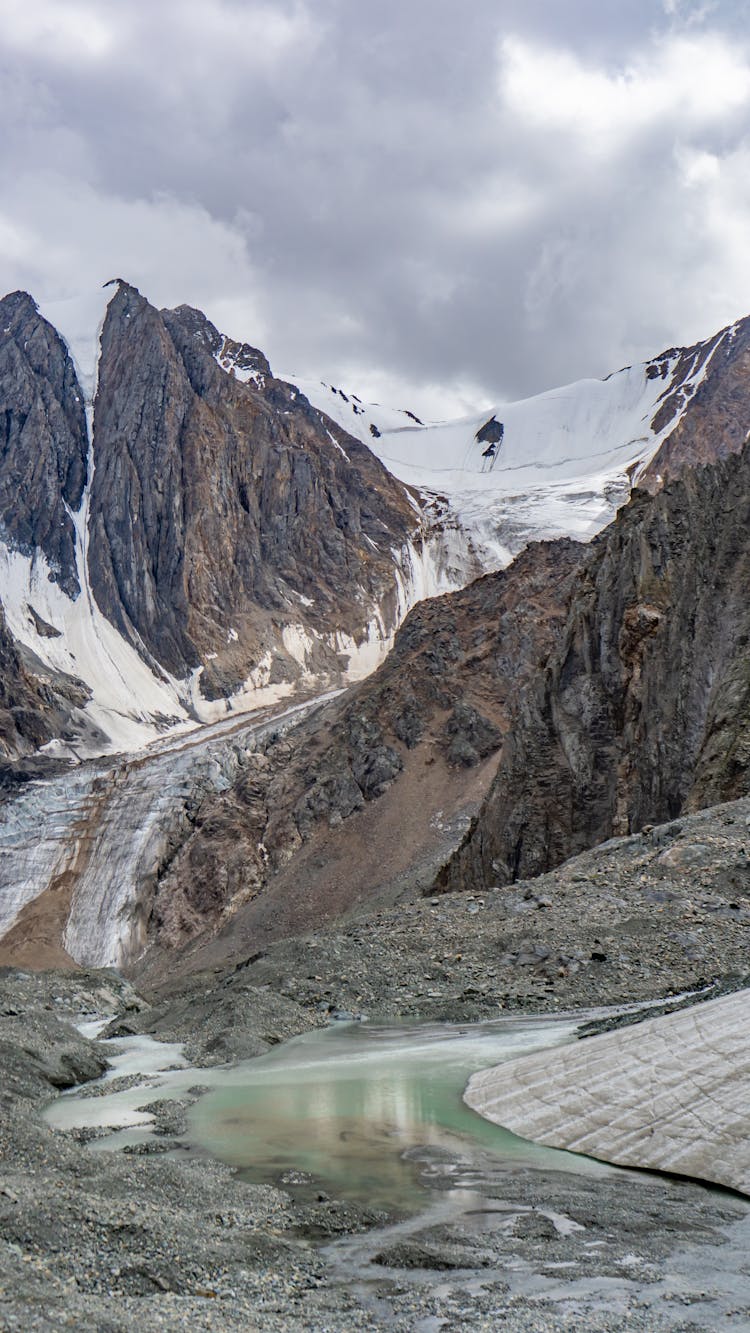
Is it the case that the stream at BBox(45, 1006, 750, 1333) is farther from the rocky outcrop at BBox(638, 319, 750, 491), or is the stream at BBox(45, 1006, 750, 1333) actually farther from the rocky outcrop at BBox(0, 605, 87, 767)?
the rocky outcrop at BBox(638, 319, 750, 491)

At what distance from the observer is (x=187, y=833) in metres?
91.6

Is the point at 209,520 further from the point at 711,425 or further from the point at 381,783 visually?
the point at 381,783

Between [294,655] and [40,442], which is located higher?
[40,442]

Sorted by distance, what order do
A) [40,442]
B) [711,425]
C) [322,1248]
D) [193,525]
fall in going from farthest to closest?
[711,425]
[40,442]
[193,525]
[322,1248]

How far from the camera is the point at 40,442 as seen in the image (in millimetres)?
171000

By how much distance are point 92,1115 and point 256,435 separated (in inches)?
6601

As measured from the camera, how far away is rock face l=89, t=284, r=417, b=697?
16138 centimetres

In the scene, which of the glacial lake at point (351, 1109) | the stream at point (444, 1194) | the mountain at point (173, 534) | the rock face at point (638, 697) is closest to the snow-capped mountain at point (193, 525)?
the mountain at point (173, 534)

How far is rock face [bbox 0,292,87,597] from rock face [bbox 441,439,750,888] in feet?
403

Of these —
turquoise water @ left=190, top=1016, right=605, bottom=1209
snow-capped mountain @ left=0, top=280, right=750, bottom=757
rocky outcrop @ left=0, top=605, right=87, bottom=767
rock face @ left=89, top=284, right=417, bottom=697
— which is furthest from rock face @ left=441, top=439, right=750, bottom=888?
rock face @ left=89, top=284, right=417, bottom=697

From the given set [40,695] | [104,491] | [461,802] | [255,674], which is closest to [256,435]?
[104,491]

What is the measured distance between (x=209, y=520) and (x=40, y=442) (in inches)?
1145

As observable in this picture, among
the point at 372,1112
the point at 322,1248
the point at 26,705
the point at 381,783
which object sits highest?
the point at 26,705

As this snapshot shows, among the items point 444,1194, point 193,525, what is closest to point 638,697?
point 444,1194
